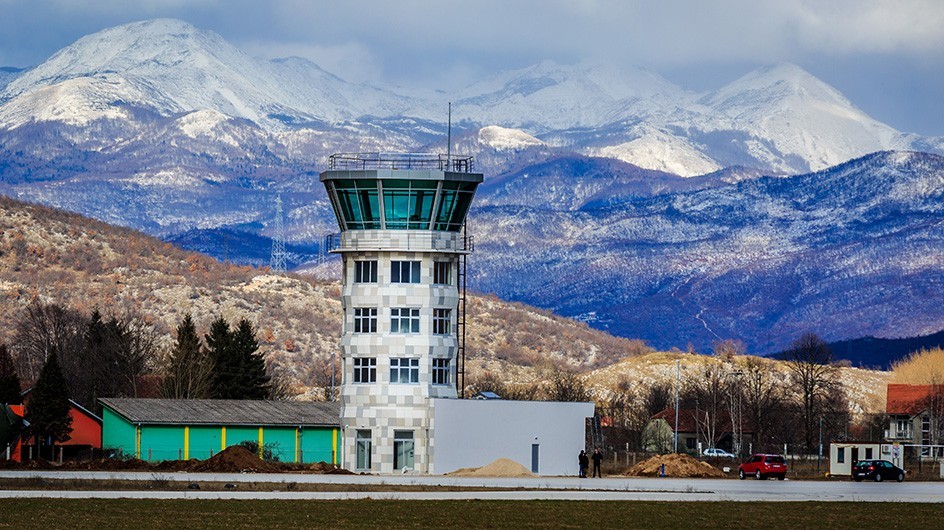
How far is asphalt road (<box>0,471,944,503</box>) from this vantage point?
6862 centimetres

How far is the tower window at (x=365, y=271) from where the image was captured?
9531cm

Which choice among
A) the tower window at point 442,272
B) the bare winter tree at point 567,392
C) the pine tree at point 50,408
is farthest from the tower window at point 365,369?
the bare winter tree at point 567,392

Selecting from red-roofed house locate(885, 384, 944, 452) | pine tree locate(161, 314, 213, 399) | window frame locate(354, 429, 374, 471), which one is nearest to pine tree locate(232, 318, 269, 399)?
pine tree locate(161, 314, 213, 399)

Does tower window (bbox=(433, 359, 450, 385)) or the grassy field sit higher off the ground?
tower window (bbox=(433, 359, 450, 385))

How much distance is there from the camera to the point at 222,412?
330ft

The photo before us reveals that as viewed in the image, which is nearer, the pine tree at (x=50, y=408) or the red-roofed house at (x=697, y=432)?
the pine tree at (x=50, y=408)

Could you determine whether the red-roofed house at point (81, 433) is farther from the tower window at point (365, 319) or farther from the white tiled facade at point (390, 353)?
the tower window at point (365, 319)

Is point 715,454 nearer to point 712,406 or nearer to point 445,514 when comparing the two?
point 712,406

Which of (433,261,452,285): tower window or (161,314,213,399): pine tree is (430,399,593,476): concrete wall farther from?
(161,314,213,399): pine tree

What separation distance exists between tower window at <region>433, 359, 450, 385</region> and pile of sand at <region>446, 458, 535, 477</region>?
473cm

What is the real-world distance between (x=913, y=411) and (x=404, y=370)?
308 feet

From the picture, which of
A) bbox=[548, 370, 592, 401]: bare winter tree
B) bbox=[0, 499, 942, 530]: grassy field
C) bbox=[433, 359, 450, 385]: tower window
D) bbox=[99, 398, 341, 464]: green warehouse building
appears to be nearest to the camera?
bbox=[0, 499, 942, 530]: grassy field

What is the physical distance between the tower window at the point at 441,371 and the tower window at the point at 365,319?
3.70m

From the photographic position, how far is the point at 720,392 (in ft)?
579
